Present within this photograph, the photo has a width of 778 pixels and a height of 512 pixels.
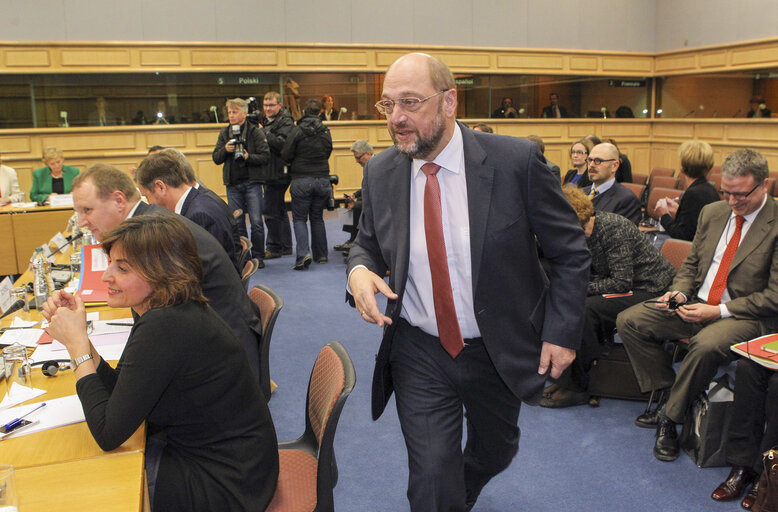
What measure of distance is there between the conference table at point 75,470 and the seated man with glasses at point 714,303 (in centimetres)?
262

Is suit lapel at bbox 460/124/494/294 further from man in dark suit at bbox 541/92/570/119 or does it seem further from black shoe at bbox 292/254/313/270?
man in dark suit at bbox 541/92/570/119

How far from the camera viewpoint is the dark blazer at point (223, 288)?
107 inches

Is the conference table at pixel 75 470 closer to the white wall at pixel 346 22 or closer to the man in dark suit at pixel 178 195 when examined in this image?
the man in dark suit at pixel 178 195

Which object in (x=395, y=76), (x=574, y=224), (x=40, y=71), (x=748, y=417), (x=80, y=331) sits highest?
(x=40, y=71)

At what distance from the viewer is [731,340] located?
3262 mm

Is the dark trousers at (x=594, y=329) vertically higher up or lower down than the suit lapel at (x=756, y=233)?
lower down

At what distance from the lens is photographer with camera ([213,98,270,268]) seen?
24.1 feet

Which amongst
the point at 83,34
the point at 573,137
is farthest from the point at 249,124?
the point at 573,137

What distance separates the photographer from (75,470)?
1.74m

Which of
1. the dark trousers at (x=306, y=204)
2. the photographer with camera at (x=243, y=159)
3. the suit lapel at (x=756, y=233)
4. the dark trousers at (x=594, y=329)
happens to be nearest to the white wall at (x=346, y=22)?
the photographer with camera at (x=243, y=159)

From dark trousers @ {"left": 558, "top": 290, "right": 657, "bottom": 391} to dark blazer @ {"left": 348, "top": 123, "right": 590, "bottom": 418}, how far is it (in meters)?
1.81

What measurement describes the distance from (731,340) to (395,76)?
229 cm

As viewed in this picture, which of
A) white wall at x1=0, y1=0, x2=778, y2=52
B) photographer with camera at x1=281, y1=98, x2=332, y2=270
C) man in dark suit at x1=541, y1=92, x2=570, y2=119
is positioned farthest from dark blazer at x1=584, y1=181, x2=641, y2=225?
A: man in dark suit at x1=541, y1=92, x2=570, y2=119

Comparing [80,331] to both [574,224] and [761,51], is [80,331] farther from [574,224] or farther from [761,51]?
[761,51]
